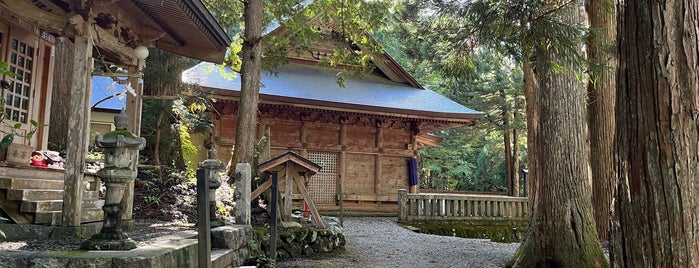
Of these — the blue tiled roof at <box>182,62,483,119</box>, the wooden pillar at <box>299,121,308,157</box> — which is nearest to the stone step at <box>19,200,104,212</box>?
the blue tiled roof at <box>182,62,483,119</box>

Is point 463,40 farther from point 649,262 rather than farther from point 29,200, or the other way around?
point 29,200

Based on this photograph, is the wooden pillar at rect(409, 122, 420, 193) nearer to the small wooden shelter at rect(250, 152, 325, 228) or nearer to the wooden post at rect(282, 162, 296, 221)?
the small wooden shelter at rect(250, 152, 325, 228)

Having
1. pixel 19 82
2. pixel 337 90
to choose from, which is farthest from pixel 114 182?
pixel 337 90

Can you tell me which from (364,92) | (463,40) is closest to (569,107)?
(463,40)

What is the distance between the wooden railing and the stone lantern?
31.1 feet

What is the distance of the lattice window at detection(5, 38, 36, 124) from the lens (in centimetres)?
642

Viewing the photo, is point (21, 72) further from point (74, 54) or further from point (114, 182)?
point (114, 182)

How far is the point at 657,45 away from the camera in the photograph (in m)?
2.83

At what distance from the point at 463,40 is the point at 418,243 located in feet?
15.4

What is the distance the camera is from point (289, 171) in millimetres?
8016

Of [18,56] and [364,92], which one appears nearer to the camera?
[18,56]

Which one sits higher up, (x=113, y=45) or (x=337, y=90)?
(x=337, y=90)

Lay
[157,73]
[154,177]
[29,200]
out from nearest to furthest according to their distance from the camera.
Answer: [29,200] < [154,177] < [157,73]

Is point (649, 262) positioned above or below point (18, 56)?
below
